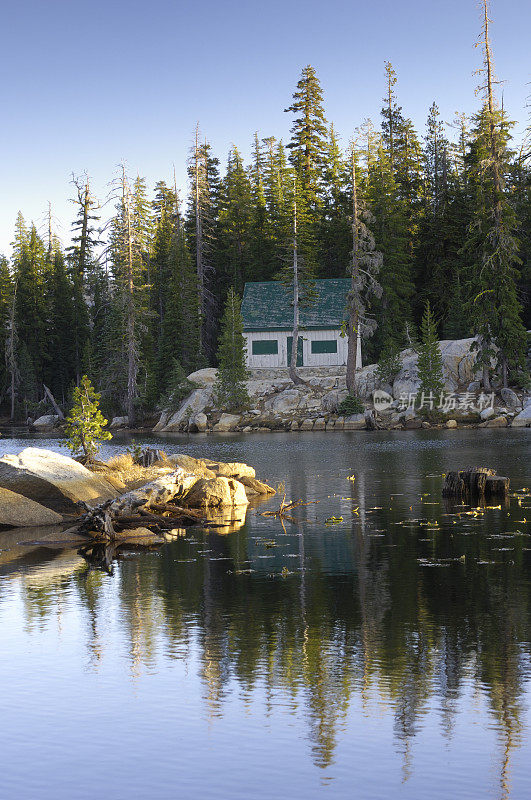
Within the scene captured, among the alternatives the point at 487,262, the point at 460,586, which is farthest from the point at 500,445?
the point at 460,586

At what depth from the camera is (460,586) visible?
13.5 m

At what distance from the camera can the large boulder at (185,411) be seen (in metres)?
67.0

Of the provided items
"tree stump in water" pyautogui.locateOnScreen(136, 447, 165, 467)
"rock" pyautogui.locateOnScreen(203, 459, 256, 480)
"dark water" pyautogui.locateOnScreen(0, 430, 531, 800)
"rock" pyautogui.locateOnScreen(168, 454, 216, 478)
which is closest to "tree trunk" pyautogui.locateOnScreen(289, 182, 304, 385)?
"tree stump in water" pyautogui.locateOnScreen(136, 447, 165, 467)

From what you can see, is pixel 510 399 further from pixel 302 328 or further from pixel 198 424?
pixel 198 424

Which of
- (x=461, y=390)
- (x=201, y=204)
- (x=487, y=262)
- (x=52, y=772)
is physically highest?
(x=201, y=204)

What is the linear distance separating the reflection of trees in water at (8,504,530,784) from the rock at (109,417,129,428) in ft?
183

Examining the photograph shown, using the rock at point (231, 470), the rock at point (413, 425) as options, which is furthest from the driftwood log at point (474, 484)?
the rock at point (413, 425)

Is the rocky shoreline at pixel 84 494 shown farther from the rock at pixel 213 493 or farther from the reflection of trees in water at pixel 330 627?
the reflection of trees in water at pixel 330 627

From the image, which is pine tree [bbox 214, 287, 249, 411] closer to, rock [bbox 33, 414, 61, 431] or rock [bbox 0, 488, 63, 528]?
rock [bbox 33, 414, 61, 431]

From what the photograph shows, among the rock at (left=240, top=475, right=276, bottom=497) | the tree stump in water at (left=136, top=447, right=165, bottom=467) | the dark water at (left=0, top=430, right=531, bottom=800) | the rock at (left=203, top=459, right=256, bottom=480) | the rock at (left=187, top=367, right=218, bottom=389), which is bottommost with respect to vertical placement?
the dark water at (left=0, top=430, right=531, bottom=800)

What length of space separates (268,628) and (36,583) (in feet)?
16.6

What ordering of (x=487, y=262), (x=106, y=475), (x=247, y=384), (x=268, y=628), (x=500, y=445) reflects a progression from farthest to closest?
1. (x=247, y=384)
2. (x=487, y=262)
3. (x=500, y=445)
4. (x=106, y=475)
5. (x=268, y=628)

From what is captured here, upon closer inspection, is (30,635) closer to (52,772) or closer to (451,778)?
(52,772)

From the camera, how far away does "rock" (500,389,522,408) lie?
2251 inches
